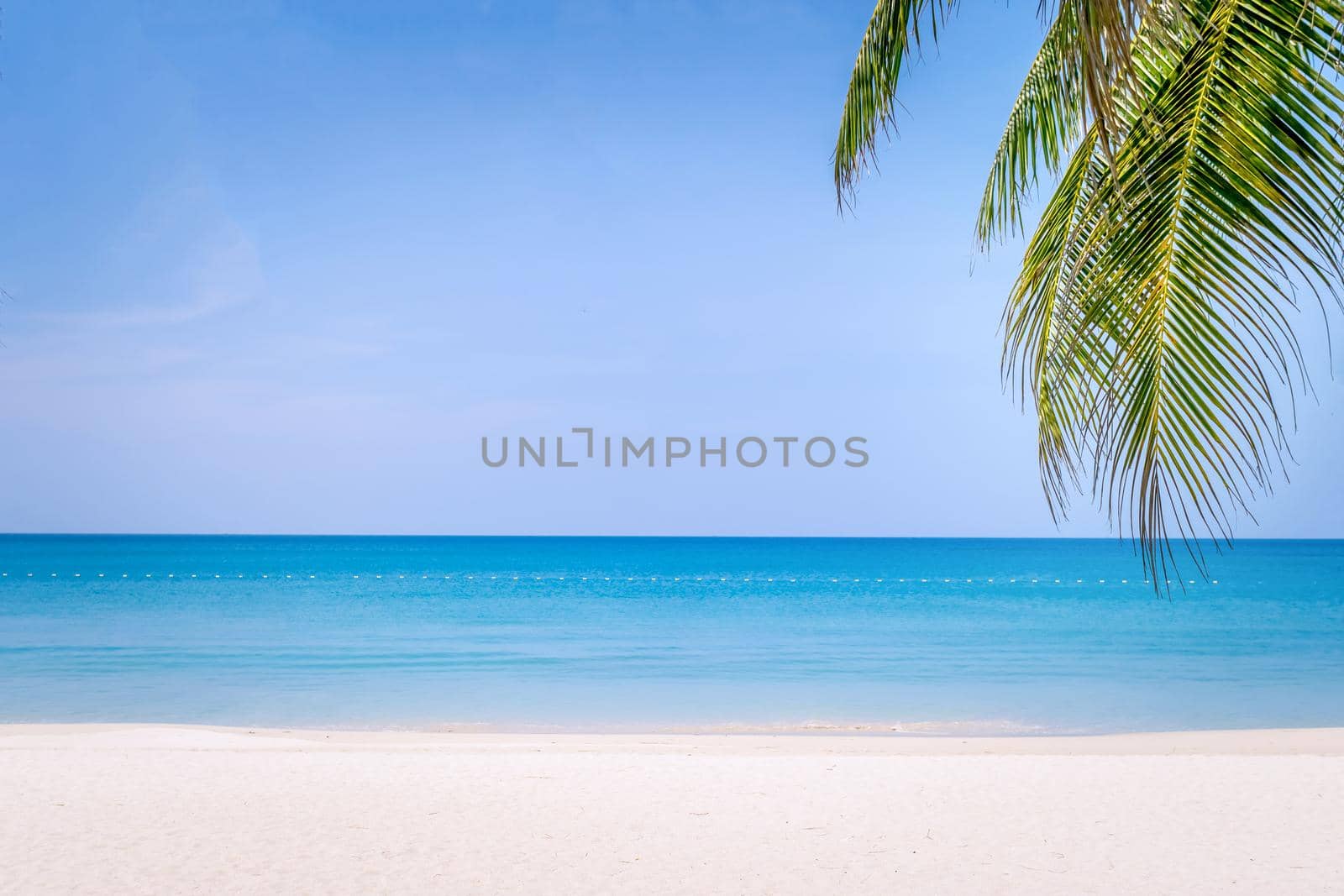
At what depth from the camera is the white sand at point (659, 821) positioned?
199 inches

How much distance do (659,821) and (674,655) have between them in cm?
1401

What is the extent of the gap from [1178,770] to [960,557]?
239 ft

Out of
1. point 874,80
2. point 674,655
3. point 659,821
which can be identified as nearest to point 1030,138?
point 874,80

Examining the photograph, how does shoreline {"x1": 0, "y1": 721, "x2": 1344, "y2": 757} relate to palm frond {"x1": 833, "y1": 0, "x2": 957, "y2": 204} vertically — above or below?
below

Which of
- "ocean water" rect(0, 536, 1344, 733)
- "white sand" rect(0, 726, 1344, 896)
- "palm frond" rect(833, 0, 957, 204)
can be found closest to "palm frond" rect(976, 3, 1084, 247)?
"palm frond" rect(833, 0, 957, 204)

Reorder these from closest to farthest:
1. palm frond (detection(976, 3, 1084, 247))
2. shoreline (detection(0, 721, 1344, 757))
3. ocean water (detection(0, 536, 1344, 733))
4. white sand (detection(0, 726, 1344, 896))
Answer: palm frond (detection(976, 3, 1084, 247))
white sand (detection(0, 726, 1344, 896))
shoreline (detection(0, 721, 1344, 757))
ocean water (detection(0, 536, 1344, 733))

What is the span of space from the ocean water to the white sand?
4507 mm

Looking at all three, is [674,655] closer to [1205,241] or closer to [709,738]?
[709,738]

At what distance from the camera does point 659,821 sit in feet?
20.4

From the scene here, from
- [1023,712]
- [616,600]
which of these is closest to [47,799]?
[1023,712]

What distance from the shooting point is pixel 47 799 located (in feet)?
21.7

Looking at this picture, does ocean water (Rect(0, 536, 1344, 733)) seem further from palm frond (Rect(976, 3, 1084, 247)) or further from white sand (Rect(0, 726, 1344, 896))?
palm frond (Rect(976, 3, 1084, 247))

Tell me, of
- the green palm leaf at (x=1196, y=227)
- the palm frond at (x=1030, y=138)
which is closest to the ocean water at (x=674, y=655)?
the palm frond at (x=1030, y=138)

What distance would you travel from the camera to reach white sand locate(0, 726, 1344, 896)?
5.07 metres
